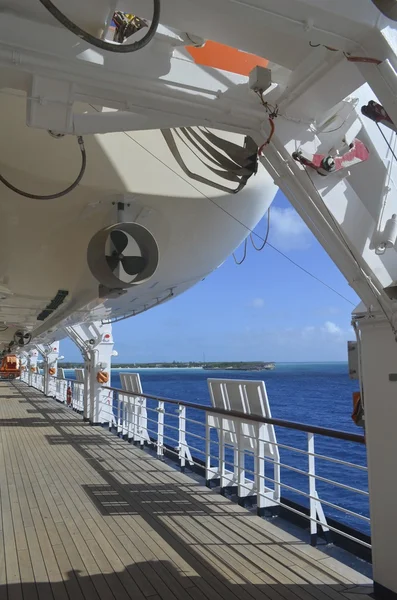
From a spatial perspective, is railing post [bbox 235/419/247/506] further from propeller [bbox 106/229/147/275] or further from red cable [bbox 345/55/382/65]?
red cable [bbox 345/55/382/65]

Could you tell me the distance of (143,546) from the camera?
222cm

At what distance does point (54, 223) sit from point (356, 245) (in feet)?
7.47

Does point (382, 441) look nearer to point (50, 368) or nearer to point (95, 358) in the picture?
point (95, 358)

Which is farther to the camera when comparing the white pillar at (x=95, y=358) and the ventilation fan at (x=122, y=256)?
the white pillar at (x=95, y=358)

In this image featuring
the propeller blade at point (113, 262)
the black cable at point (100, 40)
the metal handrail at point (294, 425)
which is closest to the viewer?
the black cable at point (100, 40)

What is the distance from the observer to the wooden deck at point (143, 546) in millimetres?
1815

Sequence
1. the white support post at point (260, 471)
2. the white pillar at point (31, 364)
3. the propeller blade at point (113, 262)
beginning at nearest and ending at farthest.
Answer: the white support post at point (260, 471) → the propeller blade at point (113, 262) → the white pillar at point (31, 364)

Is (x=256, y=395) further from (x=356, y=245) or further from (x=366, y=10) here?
(x=366, y=10)

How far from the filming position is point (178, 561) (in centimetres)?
206

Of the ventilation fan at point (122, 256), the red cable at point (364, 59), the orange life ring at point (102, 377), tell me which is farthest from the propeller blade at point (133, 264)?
the orange life ring at point (102, 377)

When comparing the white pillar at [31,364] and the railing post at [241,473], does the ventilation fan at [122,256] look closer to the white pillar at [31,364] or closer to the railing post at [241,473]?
Answer: the railing post at [241,473]

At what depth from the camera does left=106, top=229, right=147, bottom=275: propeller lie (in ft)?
9.09

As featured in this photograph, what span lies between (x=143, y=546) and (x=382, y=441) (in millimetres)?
1227

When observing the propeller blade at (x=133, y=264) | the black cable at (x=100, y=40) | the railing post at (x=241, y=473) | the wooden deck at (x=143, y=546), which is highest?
the black cable at (x=100, y=40)
